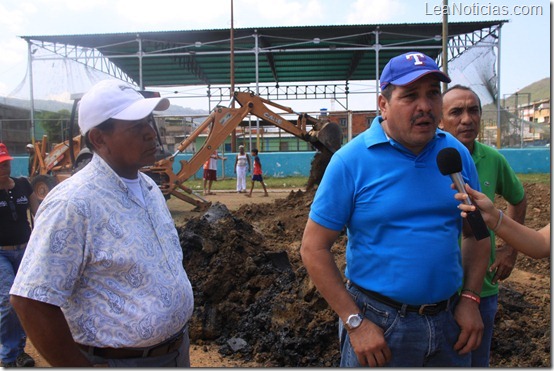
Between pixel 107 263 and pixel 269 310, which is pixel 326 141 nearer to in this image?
pixel 269 310

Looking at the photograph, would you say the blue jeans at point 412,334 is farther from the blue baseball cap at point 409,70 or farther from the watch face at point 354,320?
the blue baseball cap at point 409,70

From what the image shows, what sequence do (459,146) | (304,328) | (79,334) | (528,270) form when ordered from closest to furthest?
(79,334) < (459,146) < (304,328) < (528,270)

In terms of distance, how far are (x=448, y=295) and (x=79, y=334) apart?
1610mm

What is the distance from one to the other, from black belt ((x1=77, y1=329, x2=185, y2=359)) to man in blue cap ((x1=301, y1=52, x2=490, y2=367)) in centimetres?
71

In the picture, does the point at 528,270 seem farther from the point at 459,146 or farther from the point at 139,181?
the point at 139,181

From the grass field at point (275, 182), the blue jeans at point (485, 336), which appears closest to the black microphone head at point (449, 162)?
the blue jeans at point (485, 336)

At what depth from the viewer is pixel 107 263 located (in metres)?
1.88

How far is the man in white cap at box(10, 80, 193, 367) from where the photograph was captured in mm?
1774

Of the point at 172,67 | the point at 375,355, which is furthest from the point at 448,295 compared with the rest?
the point at 172,67

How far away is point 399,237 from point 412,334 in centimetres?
44

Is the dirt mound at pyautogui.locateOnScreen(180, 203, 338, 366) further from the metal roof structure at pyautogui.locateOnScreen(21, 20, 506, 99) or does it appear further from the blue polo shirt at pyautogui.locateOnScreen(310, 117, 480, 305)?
the metal roof structure at pyautogui.locateOnScreen(21, 20, 506, 99)

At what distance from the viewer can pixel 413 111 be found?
218 centimetres

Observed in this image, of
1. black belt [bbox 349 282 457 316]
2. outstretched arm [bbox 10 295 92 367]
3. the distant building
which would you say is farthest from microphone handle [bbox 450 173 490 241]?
the distant building

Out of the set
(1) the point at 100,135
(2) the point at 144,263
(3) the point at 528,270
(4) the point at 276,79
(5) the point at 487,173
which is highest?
(4) the point at 276,79
